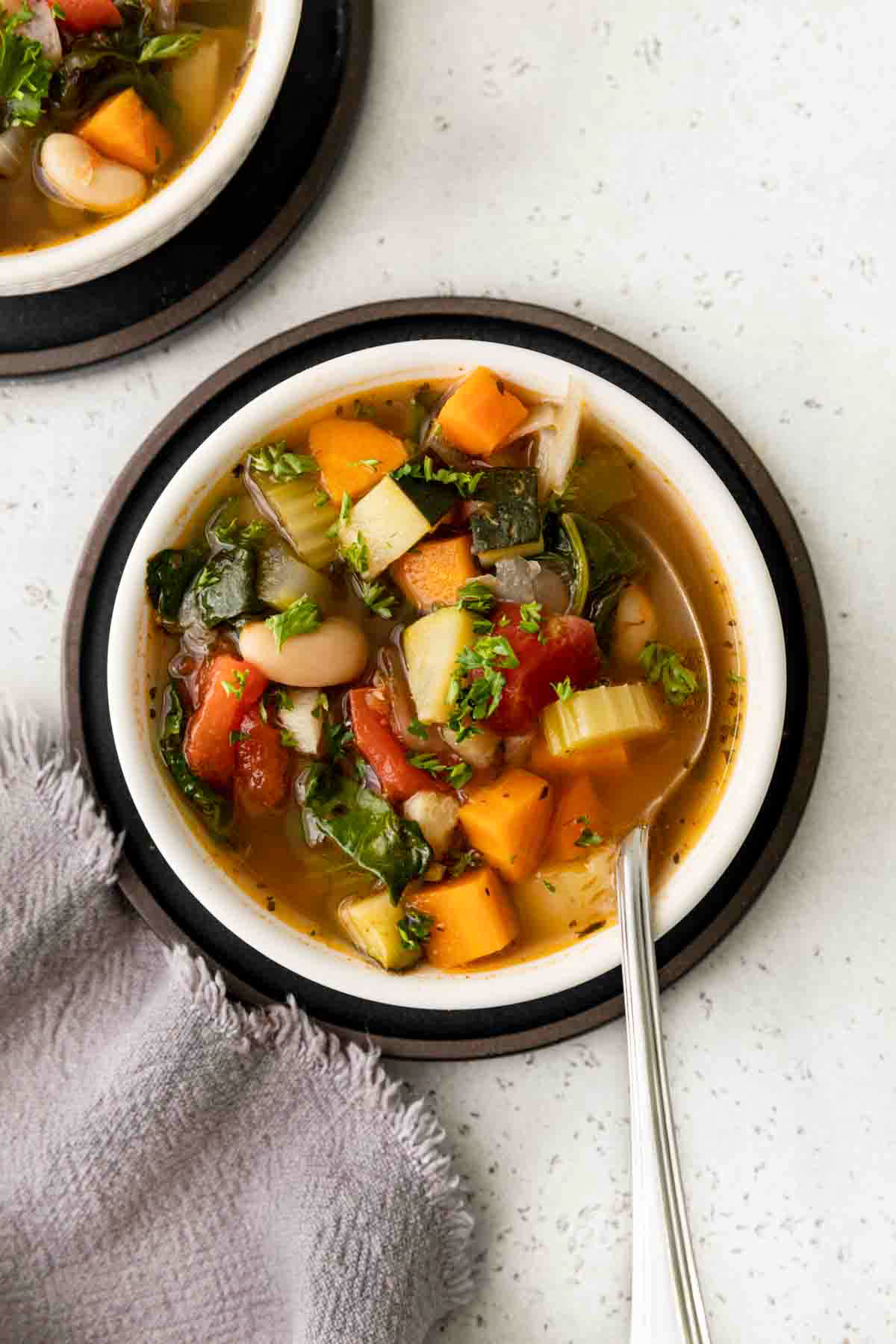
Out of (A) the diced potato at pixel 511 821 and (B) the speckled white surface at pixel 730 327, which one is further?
(B) the speckled white surface at pixel 730 327

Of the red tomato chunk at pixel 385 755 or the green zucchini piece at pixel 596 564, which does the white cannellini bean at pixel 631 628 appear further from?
the red tomato chunk at pixel 385 755

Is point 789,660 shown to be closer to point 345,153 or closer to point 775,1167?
point 775,1167

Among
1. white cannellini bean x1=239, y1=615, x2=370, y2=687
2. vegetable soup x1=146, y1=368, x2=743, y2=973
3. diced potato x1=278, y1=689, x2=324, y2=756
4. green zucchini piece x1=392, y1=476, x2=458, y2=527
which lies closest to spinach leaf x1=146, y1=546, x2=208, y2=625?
vegetable soup x1=146, y1=368, x2=743, y2=973

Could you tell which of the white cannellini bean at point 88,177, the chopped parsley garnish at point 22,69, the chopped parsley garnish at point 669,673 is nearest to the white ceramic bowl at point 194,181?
the white cannellini bean at point 88,177

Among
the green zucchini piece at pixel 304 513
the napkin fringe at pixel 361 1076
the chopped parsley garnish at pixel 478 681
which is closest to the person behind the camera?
the chopped parsley garnish at pixel 478 681

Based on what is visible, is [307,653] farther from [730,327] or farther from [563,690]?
[730,327]

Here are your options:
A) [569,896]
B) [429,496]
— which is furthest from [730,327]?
[569,896]
